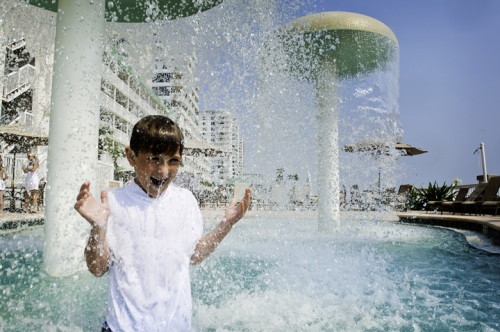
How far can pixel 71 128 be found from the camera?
3.74 metres

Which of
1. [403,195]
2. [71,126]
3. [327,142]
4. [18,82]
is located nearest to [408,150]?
[403,195]

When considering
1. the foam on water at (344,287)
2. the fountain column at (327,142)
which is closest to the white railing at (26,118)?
the fountain column at (327,142)

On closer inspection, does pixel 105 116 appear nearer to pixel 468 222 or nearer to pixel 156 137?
pixel 468 222

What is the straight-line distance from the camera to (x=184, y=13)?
512 centimetres

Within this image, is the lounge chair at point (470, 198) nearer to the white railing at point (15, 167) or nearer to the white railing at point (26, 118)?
the white railing at point (15, 167)

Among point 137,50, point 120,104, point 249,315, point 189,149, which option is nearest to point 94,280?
point 249,315

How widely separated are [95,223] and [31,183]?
1005 cm

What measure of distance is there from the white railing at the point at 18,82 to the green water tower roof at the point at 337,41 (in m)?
16.4

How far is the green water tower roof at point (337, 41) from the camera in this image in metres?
7.11

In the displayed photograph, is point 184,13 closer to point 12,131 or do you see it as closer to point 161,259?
point 161,259

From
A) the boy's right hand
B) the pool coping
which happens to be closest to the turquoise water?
the pool coping

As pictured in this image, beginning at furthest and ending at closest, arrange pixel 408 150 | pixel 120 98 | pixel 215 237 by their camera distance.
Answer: pixel 120 98 → pixel 408 150 → pixel 215 237

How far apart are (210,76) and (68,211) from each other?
2.44 meters

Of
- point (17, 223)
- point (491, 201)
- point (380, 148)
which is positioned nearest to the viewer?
point (17, 223)
